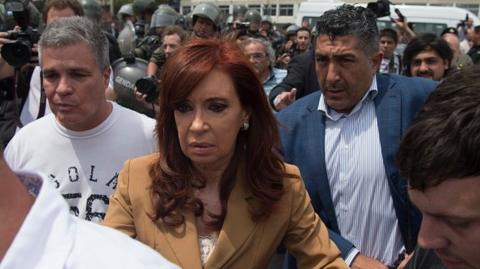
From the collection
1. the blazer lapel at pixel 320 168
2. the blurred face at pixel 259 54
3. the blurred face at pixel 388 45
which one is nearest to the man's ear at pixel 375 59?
the blazer lapel at pixel 320 168

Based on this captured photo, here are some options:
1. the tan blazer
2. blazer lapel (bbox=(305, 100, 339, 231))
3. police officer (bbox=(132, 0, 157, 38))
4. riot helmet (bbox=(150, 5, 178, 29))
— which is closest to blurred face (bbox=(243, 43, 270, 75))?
blazer lapel (bbox=(305, 100, 339, 231))

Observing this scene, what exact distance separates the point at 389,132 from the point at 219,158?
77 centimetres

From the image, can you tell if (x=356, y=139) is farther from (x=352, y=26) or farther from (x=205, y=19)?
(x=205, y=19)

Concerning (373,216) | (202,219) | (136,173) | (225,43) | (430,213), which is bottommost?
(373,216)

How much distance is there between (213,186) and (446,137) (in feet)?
2.70

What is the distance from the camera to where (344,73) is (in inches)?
88.4

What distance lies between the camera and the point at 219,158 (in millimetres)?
1721

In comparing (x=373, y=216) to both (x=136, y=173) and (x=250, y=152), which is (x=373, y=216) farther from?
(x=136, y=173)

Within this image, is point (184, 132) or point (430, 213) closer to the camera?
point (430, 213)

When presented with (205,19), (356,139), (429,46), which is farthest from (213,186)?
(205,19)

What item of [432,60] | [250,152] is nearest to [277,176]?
[250,152]

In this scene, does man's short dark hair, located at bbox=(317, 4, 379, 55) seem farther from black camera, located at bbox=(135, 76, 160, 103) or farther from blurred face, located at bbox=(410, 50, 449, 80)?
blurred face, located at bbox=(410, 50, 449, 80)

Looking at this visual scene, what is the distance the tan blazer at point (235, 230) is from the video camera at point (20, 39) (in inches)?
57.8

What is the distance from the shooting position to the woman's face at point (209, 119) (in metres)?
1.65
